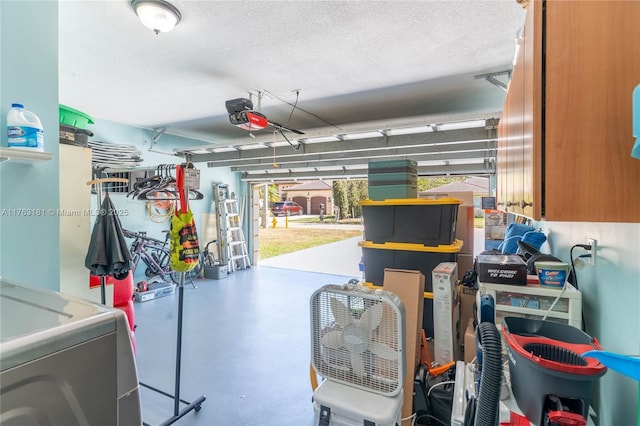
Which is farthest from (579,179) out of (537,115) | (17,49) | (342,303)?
(17,49)

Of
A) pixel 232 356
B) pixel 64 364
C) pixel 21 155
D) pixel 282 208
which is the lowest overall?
pixel 232 356

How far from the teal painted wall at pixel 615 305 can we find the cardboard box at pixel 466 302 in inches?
38.6

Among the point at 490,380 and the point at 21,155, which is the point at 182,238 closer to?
the point at 21,155

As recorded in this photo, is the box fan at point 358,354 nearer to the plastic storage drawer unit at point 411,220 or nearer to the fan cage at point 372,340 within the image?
the fan cage at point 372,340

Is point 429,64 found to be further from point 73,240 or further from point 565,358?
point 73,240

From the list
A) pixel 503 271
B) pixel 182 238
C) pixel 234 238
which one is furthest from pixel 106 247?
pixel 234 238

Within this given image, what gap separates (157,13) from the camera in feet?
6.60

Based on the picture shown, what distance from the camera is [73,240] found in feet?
7.01

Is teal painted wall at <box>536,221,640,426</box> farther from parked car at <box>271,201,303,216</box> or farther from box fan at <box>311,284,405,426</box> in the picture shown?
parked car at <box>271,201,303,216</box>

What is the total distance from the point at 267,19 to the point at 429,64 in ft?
5.17

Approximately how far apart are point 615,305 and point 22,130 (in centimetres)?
267

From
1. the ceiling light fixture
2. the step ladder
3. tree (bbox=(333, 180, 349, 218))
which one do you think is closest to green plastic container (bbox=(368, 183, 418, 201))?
the ceiling light fixture

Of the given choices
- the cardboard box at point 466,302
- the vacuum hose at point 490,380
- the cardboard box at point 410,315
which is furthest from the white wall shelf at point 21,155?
the cardboard box at point 466,302

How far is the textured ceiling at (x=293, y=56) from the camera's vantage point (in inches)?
82.7
